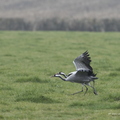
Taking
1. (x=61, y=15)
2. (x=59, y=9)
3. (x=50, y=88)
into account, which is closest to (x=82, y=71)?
(x=50, y=88)

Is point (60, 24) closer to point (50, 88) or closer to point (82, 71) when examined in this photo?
point (50, 88)

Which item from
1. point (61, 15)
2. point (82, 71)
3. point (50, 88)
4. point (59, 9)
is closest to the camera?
point (82, 71)

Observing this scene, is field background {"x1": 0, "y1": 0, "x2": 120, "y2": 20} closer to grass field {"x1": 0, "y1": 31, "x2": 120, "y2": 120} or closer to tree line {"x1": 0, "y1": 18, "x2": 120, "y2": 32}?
tree line {"x1": 0, "y1": 18, "x2": 120, "y2": 32}

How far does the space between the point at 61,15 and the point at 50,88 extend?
41.2 metres

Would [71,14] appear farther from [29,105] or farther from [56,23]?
[29,105]

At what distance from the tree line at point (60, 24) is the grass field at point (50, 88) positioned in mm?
25470

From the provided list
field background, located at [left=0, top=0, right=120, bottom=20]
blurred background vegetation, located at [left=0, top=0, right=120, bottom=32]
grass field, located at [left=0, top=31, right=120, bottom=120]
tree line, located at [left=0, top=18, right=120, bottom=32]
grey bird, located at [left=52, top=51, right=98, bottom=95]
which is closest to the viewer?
grass field, located at [left=0, top=31, right=120, bottom=120]

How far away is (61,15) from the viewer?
53500 mm

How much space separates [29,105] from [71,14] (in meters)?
46.0

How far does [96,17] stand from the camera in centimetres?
→ 5194

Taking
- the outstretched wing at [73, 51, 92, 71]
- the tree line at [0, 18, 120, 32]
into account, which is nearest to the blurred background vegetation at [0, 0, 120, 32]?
the tree line at [0, 18, 120, 32]

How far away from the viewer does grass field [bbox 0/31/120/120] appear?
9836mm

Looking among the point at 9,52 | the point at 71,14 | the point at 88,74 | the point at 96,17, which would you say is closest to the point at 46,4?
the point at 71,14

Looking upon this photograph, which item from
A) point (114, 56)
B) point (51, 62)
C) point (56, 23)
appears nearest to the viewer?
point (51, 62)
